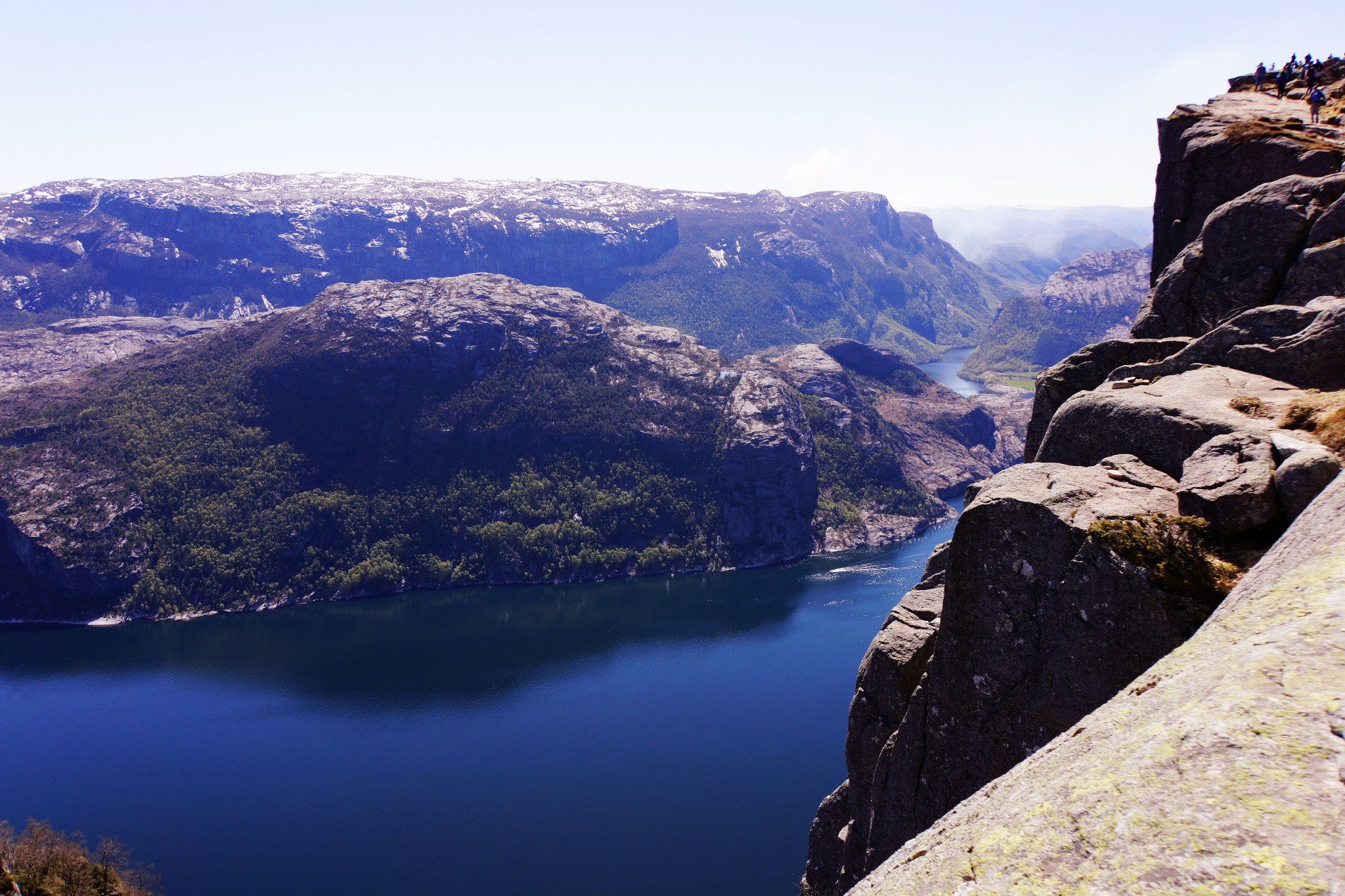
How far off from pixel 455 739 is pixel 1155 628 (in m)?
114

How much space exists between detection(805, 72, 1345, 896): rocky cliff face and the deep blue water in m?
60.1

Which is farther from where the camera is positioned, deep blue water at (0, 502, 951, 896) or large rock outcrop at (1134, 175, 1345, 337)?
deep blue water at (0, 502, 951, 896)

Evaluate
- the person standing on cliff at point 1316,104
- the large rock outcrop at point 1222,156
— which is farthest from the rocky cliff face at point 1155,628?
the person standing on cliff at point 1316,104

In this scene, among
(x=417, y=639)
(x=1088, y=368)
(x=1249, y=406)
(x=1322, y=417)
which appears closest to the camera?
(x=1322, y=417)

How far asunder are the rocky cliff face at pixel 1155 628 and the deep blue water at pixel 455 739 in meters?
60.1

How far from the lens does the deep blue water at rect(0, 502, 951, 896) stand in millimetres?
84750

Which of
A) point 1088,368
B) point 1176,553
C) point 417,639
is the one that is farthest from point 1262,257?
point 417,639

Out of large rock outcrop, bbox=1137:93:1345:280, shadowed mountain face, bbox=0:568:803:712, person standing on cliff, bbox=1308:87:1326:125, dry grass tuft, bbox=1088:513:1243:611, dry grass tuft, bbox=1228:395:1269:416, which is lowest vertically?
shadowed mountain face, bbox=0:568:803:712

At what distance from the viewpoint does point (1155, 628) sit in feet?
54.2

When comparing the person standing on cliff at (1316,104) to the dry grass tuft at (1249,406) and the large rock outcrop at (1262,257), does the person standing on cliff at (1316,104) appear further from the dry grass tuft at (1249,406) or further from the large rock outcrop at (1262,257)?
the dry grass tuft at (1249,406)

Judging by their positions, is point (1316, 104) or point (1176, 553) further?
point (1316, 104)

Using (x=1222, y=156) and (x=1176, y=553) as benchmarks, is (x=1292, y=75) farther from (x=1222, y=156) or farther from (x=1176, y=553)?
(x=1176, y=553)

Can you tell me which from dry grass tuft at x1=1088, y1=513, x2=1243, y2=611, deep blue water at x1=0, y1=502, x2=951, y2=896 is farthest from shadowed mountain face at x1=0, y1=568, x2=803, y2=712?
dry grass tuft at x1=1088, y1=513, x2=1243, y2=611

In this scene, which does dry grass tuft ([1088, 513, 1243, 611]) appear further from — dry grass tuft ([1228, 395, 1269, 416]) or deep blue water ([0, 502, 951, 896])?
deep blue water ([0, 502, 951, 896])
